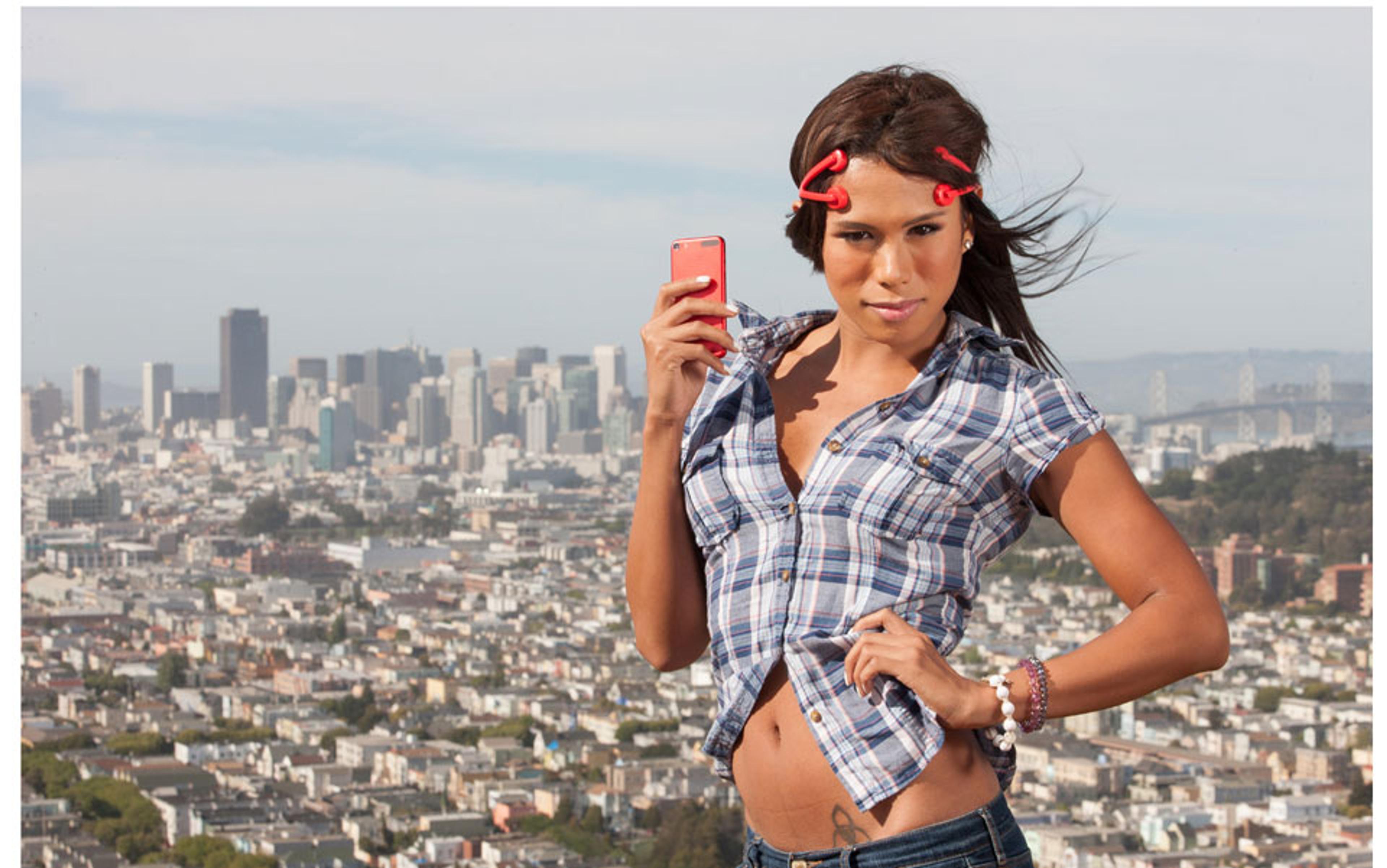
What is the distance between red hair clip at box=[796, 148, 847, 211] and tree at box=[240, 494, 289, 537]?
32.2m

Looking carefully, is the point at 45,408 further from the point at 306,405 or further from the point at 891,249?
the point at 891,249

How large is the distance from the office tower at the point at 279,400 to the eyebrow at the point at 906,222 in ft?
131

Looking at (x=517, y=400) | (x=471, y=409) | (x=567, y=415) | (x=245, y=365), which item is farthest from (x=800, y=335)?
(x=245, y=365)

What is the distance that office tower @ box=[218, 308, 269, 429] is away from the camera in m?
39.8

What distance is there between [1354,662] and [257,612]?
54.2ft

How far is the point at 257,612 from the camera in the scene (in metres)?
28.2

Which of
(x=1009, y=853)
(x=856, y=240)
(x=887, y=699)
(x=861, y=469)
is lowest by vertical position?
(x=1009, y=853)

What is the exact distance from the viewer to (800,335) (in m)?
1.60

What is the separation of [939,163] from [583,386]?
38.7 metres

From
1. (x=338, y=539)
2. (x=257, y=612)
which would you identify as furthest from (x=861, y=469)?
(x=338, y=539)

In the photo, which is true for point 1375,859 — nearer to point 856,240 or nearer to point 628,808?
point 856,240

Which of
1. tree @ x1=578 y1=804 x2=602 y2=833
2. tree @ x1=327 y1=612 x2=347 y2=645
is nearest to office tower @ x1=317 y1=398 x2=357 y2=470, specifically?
tree @ x1=327 y1=612 x2=347 y2=645

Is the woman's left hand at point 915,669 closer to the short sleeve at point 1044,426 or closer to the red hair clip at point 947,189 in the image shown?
the short sleeve at point 1044,426

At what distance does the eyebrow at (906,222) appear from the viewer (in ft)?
4.55
